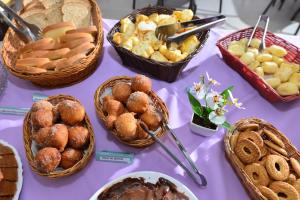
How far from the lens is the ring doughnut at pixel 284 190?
813mm

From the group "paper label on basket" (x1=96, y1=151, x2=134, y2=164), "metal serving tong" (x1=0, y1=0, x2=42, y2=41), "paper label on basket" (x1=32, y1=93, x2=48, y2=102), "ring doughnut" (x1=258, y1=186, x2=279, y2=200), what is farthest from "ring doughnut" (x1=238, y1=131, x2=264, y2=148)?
"metal serving tong" (x1=0, y1=0, x2=42, y2=41)

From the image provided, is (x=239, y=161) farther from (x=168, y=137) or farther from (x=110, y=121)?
(x=110, y=121)

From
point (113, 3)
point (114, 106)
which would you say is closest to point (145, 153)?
point (114, 106)

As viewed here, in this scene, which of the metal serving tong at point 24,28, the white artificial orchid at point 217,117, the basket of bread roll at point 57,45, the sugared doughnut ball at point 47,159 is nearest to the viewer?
the sugared doughnut ball at point 47,159

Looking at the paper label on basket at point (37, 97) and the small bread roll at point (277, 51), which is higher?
the small bread roll at point (277, 51)

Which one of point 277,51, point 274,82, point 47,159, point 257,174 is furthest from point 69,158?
point 277,51

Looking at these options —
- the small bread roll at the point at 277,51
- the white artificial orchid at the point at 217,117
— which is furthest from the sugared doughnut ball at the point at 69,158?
the small bread roll at the point at 277,51

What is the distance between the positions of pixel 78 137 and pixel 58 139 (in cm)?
6

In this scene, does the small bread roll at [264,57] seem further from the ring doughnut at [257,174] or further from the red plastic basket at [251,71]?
the ring doughnut at [257,174]

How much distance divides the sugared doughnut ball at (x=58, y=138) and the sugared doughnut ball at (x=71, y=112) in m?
0.04

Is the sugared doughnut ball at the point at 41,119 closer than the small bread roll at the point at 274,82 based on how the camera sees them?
Yes

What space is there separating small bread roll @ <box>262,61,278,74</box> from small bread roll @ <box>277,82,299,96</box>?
89 mm

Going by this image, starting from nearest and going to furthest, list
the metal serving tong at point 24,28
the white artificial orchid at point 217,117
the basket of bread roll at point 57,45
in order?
the white artificial orchid at point 217,117 → the basket of bread roll at point 57,45 → the metal serving tong at point 24,28

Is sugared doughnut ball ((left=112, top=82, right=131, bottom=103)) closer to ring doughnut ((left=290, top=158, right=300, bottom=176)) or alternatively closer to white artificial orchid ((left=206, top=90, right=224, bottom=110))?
white artificial orchid ((left=206, top=90, right=224, bottom=110))
